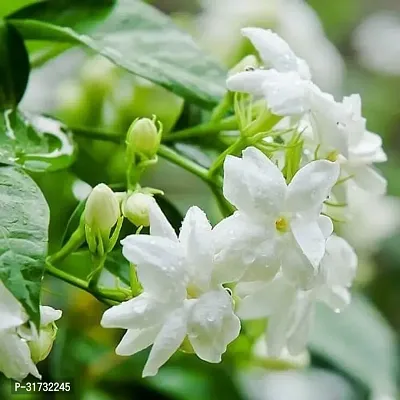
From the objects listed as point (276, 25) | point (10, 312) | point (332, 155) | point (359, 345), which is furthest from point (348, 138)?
point (276, 25)

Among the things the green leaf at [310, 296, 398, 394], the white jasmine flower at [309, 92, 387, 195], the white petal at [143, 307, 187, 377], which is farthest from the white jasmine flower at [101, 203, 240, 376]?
the green leaf at [310, 296, 398, 394]

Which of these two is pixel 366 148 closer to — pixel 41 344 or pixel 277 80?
pixel 277 80

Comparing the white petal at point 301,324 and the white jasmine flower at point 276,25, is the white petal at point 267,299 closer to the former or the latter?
the white petal at point 301,324

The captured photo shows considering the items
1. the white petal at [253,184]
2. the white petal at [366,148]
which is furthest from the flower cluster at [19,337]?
the white petal at [366,148]

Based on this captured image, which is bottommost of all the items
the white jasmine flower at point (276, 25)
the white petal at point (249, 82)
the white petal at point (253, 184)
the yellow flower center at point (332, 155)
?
the white jasmine flower at point (276, 25)

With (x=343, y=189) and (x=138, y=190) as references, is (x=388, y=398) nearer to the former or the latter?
(x=343, y=189)

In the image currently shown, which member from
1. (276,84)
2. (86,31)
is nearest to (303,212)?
(276,84)
